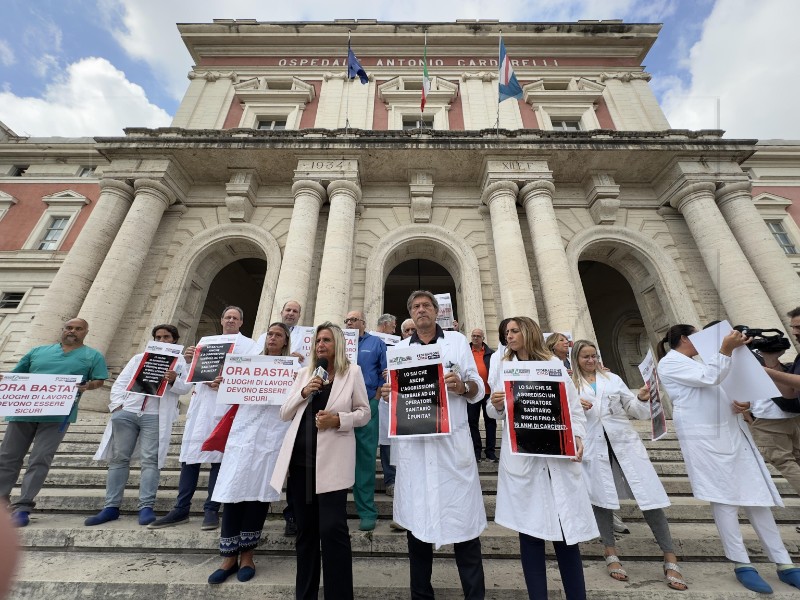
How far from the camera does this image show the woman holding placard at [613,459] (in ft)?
10.8

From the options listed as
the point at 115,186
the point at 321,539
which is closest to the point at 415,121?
the point at 115,186

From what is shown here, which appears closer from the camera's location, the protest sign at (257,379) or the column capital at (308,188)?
the protest sign at (257,379)

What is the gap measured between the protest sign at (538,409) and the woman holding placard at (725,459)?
170cm

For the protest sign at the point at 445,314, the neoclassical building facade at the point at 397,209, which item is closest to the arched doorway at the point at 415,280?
the neoclassical building facade at the point at 397,209

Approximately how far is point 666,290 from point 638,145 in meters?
4.87

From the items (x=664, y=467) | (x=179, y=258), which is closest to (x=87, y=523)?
(x=664, y=467)

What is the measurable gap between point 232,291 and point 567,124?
687 inches

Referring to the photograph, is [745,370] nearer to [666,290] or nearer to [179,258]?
[666,290]

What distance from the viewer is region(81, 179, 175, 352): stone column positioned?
9.45 metres

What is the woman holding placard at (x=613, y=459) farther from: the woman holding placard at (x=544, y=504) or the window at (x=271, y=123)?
the window at (x=271, y=123)

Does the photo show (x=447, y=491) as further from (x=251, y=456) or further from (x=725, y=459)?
(x=725, y=459)

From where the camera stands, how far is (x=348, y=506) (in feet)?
14.0

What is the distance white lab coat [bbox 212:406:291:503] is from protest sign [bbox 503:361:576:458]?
222 centimetres

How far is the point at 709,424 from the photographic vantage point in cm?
346
